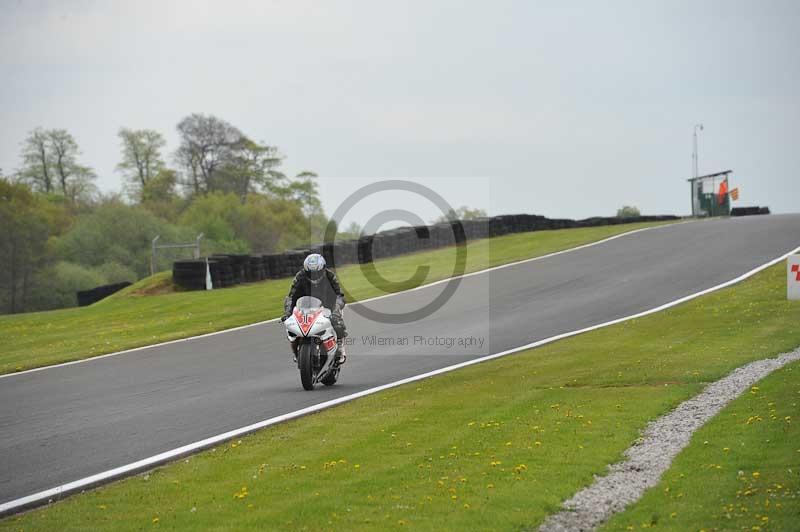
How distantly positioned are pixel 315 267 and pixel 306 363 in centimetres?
140

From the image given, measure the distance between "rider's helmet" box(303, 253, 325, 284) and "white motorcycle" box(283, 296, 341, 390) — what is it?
0.31 meters

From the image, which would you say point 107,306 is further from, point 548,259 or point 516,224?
point 516,224

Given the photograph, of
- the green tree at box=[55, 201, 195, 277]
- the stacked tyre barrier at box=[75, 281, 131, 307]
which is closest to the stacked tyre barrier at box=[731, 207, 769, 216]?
the stacked tyre barrier at box=[75, 281, 131, 307]

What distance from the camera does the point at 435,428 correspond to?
10.6 m

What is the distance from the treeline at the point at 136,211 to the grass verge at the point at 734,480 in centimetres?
5216

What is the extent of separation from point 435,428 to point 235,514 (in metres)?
3.49

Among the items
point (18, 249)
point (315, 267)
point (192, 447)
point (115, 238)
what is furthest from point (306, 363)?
point (115, 238)

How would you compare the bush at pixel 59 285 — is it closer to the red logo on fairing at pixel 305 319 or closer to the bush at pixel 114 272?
the bush at pixel 114 272

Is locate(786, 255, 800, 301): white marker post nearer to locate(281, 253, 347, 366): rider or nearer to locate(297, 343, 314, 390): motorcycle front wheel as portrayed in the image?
locate(281, 253, 347, 366): rider

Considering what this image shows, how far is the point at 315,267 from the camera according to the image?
14164mm

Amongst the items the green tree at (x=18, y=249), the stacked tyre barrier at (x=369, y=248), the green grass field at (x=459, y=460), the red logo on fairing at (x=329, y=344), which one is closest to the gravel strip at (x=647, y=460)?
the green grass field at (x=459, y=460)

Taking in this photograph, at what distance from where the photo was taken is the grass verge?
6898mm

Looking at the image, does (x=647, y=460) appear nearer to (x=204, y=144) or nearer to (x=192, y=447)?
(x=192, y=447)

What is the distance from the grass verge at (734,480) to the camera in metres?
6.90
